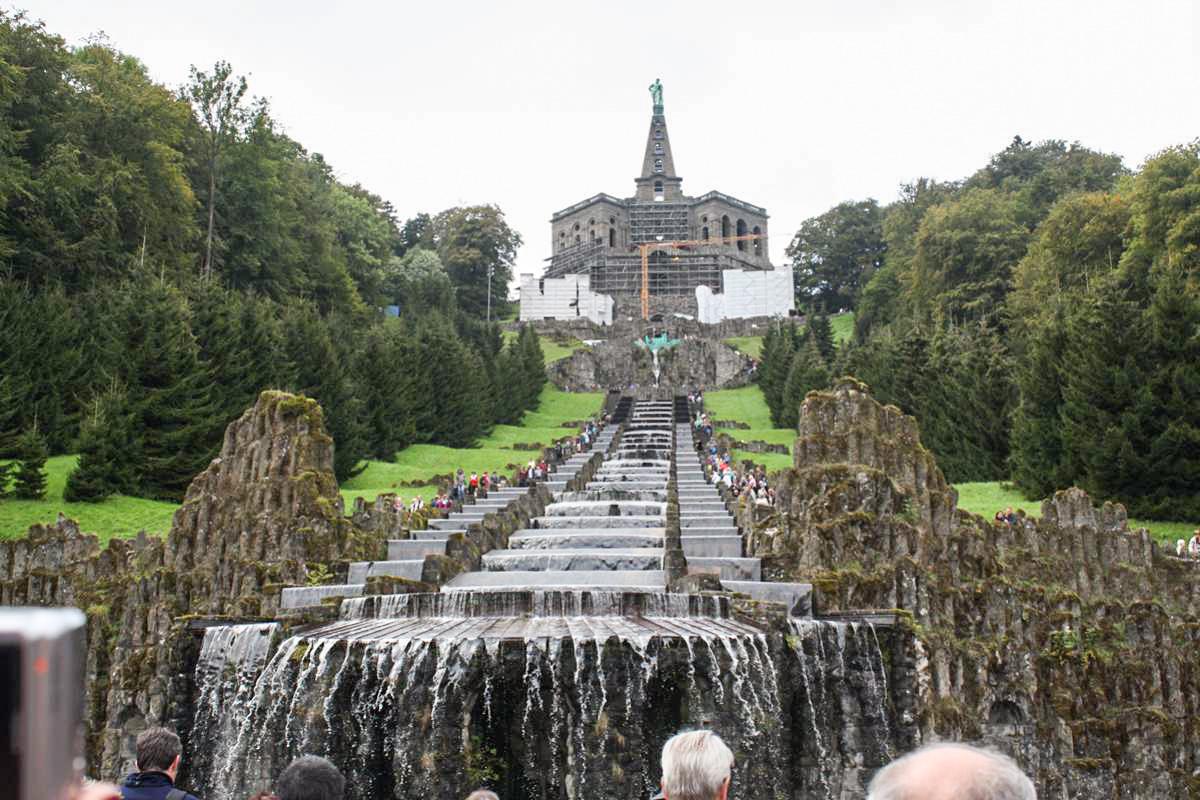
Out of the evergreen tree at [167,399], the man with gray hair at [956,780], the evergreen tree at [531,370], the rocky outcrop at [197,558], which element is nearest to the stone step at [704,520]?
the rocky outcrop at [197,558]

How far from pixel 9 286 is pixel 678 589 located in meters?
32.3

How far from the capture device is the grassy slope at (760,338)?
106156mm

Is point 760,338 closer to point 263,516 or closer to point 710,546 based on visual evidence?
point 710,546

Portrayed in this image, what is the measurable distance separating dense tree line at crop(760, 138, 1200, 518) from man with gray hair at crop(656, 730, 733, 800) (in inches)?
1463

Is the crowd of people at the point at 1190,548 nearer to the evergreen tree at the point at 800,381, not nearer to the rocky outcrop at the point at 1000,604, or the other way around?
the rocky outcrop at the point at 1000,604

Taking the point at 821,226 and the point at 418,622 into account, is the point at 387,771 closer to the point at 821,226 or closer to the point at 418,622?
the point at 418,622

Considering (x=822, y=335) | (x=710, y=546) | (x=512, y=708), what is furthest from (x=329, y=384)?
(x=822, y=335)

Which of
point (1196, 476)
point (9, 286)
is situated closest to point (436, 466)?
point (9, 286)

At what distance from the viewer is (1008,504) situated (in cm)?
4244

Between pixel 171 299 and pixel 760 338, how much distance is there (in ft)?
261

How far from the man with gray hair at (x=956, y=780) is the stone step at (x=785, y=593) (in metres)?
20.3

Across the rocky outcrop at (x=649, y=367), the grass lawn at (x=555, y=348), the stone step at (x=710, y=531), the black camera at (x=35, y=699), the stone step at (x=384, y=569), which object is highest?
the grass lawn at (x=555, y=348)

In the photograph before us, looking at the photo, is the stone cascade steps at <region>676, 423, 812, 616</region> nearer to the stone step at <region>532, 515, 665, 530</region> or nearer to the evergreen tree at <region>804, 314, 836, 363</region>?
the stone step at <region>532, 515, 665, 530</region>

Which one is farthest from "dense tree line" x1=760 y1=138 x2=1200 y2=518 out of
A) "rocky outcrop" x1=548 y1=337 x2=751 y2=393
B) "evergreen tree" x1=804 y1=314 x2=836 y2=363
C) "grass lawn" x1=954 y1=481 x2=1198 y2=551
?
"rocky outcrop" x1=548 y1=337 x2=751 y2=393
